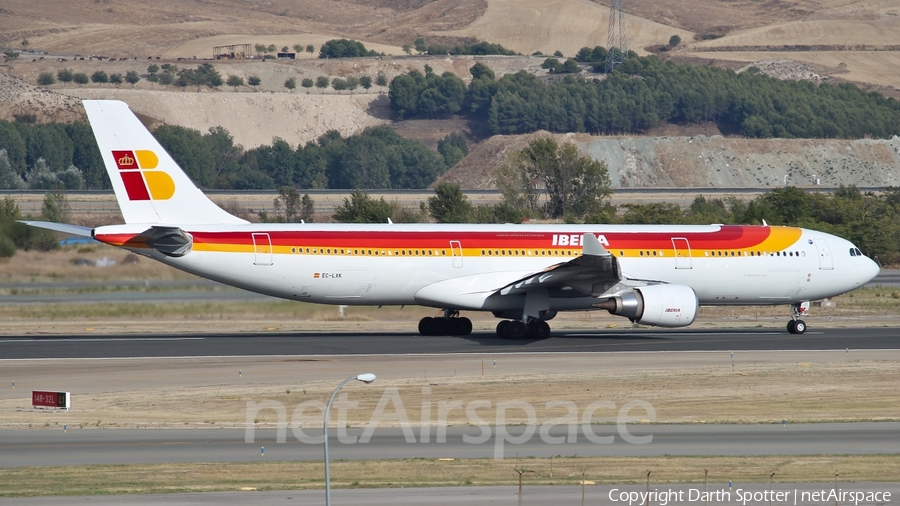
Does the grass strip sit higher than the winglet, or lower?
lower

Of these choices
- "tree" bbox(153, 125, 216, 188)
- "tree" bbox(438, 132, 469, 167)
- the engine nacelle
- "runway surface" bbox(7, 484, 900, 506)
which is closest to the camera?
"runway surface" bbox(7, 484, 900, 506)

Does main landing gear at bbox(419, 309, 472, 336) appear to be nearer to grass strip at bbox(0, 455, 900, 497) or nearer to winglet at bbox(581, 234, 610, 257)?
winglet at bbox(581, 234, 610, 257)

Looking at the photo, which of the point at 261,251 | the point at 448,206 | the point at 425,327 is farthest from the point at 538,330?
the point at 448,206

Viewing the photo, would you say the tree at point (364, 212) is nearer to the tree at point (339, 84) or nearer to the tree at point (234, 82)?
the tree at point (234, 82)

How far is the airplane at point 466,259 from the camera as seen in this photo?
33250 mm

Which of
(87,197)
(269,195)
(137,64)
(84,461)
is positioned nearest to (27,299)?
(84,461)

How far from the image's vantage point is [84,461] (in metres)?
18.6

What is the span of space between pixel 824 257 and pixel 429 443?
916 inches

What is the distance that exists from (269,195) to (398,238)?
6323 cm

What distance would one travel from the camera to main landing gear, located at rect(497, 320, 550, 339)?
35750 mm

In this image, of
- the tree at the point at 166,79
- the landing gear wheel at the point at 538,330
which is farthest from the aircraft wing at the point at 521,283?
Result: the tree at the point at 166,79

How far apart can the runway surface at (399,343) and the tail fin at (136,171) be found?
394 centimetres

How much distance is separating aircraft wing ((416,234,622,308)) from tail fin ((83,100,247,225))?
7969mm

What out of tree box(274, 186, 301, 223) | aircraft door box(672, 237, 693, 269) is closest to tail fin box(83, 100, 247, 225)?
aircraft door box(672, 237, 693, 269)
